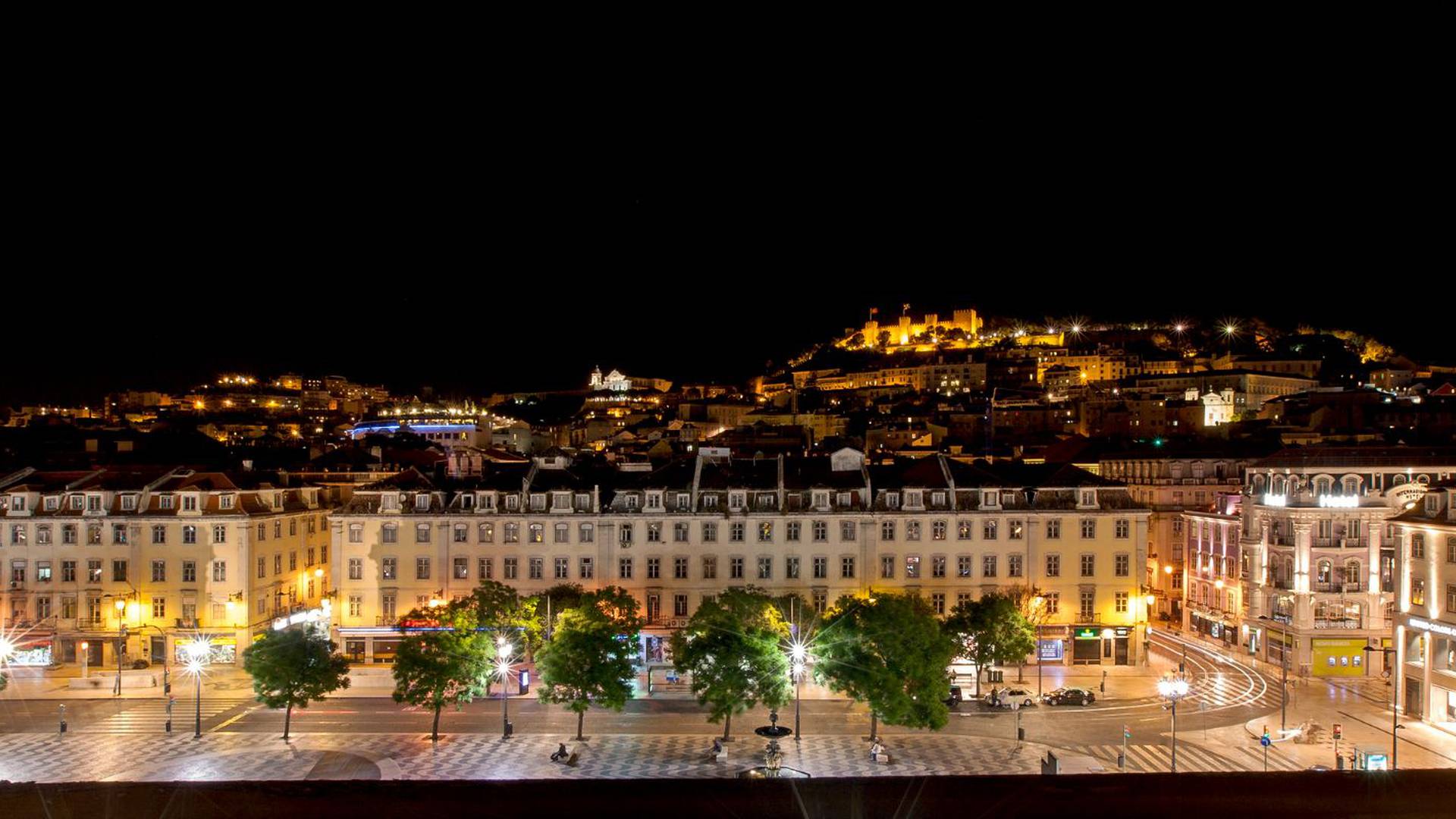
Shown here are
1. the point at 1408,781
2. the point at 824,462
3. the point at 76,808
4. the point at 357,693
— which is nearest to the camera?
the point at 76,808

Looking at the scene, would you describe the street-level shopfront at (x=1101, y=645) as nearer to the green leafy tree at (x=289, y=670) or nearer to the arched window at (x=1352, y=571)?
the arched window at (x=1352, y=571)

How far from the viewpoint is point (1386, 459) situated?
62219 mm

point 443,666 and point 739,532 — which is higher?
point 739,532

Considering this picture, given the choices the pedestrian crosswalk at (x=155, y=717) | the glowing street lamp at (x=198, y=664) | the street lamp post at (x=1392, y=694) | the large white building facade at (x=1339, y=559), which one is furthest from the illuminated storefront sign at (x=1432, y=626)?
the pedestrian crosswalk at (x=155, y=717)

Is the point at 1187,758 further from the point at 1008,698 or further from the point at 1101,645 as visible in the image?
the point at 1101,645

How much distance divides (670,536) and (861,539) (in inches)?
435

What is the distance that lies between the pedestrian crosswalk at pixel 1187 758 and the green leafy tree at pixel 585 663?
19.5 metres

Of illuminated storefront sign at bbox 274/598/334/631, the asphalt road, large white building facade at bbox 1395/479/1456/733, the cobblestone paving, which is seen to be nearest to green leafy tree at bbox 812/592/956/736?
the cobblestone paving

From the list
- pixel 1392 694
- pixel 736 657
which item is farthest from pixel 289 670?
pixel 1392 694

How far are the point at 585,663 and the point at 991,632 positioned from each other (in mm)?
19863

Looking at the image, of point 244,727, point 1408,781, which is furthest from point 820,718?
point 1408,781

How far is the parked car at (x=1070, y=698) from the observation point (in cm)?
5228

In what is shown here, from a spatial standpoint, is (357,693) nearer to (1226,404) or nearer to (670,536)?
(670,536)

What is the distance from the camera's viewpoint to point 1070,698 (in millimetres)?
52344
